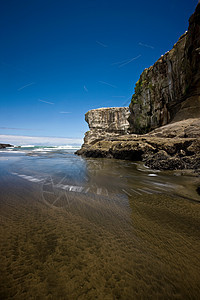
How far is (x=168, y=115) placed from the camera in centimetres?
1819

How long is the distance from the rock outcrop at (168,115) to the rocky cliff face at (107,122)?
1867 cm

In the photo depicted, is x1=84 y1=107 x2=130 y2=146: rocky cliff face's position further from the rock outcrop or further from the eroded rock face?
the eroded rock face

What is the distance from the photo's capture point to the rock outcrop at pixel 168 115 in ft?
24.1

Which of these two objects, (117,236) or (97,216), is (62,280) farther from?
(97,216)

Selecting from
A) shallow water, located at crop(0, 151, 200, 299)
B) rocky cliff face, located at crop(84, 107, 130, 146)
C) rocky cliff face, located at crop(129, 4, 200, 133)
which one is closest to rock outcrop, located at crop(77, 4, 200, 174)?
rocky cliff face, located at crop(129, 4, 200, 133)

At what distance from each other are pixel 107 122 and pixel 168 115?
2947cm

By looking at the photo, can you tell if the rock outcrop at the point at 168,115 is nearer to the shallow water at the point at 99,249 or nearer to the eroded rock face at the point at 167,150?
the eroded rock face at the point at 167,150

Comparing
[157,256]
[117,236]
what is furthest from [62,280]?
[157,256]

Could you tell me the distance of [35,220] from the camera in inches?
74.5

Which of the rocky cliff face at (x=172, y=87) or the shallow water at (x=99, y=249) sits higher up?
the rocky cliff face at (x=172, y=87)

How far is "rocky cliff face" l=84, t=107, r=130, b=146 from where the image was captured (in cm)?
4509

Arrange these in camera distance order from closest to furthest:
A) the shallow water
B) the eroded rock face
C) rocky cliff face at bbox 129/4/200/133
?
the shallow water → the eroded rock face → rocky cliff face at bbox 129/4/200/133

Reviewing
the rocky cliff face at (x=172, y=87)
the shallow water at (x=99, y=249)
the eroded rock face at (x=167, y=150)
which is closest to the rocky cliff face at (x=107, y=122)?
the rocky cliff face at (x=172, y=87)

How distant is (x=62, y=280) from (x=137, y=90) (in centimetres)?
2782
